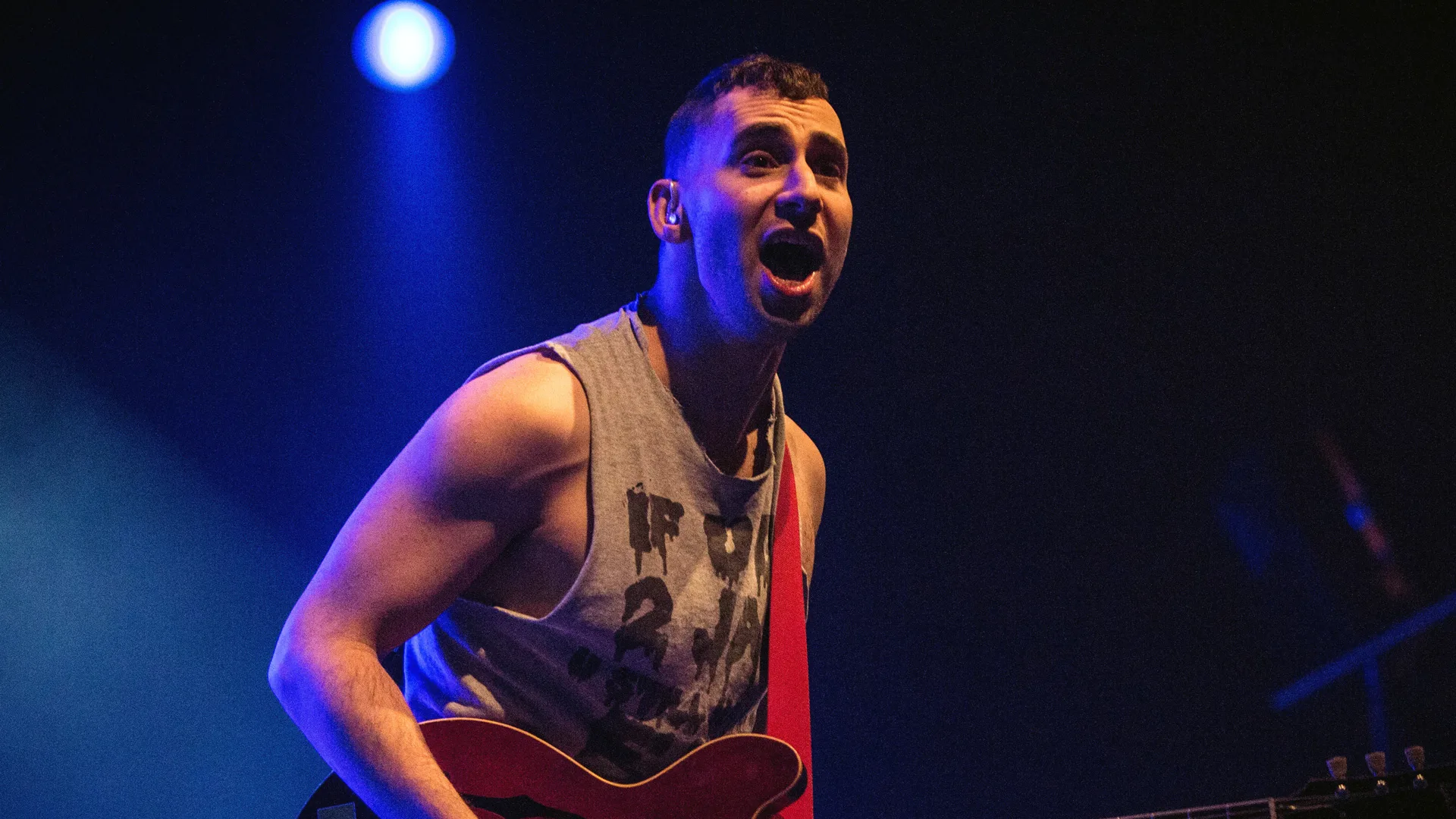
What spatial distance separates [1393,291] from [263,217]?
4660 millimetres

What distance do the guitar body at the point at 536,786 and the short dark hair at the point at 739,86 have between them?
1.11 metres

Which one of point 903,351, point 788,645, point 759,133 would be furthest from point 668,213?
point 903,351

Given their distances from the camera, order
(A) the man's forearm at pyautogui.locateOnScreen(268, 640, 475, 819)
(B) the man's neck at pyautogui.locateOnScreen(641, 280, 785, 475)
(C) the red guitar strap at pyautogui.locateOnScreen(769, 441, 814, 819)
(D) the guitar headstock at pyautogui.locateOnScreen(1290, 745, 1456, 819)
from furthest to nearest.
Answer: (D) the guitar headstock at pyautogui.locateOnScreen(1290, 745, 1456, 819)
(C) the red guitar strap at pyautogui.locateOnScreen(769, 441, 814, 819)
(B) the man's neck at pyautogui.locateOnScreen(641, 280, 785, 475)
(A) the man's forearm at pyautogui.locateOnScreen(268, 640, 475, 819)

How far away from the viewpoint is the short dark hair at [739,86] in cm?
186

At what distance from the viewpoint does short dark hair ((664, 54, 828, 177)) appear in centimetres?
186

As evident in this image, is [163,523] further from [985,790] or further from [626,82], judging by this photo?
[985,790]

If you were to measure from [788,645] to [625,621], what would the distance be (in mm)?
536

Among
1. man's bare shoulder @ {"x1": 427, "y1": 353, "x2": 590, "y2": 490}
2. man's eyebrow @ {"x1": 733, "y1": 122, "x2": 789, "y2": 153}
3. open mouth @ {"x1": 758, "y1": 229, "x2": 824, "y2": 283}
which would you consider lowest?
man's bare shoulder @ {"x1": 427, "y1": 353, "x2": 590, "y2": 490}

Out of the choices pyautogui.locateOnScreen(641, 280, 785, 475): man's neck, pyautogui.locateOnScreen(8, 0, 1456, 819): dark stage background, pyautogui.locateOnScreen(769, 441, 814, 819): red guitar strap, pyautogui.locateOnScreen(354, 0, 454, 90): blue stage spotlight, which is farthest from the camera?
pyautogui.locateOnScreen(354, 0, 454, 90): blue stage spotlight

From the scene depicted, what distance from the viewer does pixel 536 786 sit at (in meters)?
1.63

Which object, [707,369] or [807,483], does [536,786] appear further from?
[807,483]

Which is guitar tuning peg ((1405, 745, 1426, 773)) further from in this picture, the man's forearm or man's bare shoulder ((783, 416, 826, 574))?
the man's forearm

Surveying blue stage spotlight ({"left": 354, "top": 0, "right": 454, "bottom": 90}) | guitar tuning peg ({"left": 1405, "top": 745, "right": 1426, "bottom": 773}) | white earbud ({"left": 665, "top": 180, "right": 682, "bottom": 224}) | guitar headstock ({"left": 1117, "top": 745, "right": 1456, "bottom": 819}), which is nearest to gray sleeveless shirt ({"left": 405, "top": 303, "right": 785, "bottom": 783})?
white earbud ({"left": 665, "top": 180, "right": 682, "bottom": 224})

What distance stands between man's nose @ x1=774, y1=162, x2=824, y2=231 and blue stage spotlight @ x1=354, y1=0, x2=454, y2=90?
2.91m
